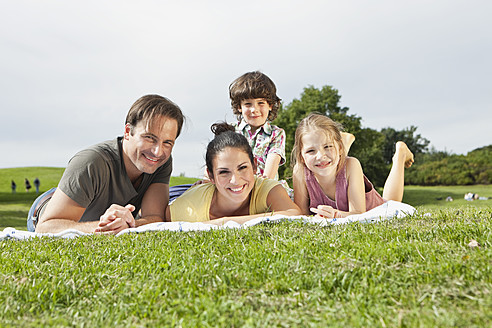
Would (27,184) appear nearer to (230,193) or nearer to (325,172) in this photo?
(230,193)

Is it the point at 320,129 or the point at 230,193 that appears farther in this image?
the point at 320,129

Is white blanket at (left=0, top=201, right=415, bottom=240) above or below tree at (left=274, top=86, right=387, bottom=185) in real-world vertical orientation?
below

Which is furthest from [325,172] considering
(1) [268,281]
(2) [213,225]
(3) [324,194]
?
(1) [268,281]

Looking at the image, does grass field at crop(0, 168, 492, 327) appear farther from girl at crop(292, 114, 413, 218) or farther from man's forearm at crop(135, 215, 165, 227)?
girl at crop(292, 114, 413, 218)

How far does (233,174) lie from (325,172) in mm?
1490

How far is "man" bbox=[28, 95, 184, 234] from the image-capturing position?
196 inches

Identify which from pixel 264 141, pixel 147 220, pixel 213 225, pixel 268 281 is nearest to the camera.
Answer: pixel 268 281

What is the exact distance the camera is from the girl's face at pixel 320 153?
19.1 ft

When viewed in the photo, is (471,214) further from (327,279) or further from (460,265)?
(327,279)

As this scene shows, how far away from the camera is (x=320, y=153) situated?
579 centimetres

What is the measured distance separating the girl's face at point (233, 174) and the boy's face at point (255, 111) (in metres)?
2.26

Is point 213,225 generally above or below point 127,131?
below

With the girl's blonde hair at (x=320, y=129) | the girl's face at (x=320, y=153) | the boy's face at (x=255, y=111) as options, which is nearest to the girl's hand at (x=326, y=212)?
the girl's face at (x=320, y=153)

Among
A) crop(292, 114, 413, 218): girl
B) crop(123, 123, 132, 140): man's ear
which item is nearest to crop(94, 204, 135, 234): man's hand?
crop(123, 123, 132, 140): man's ear
